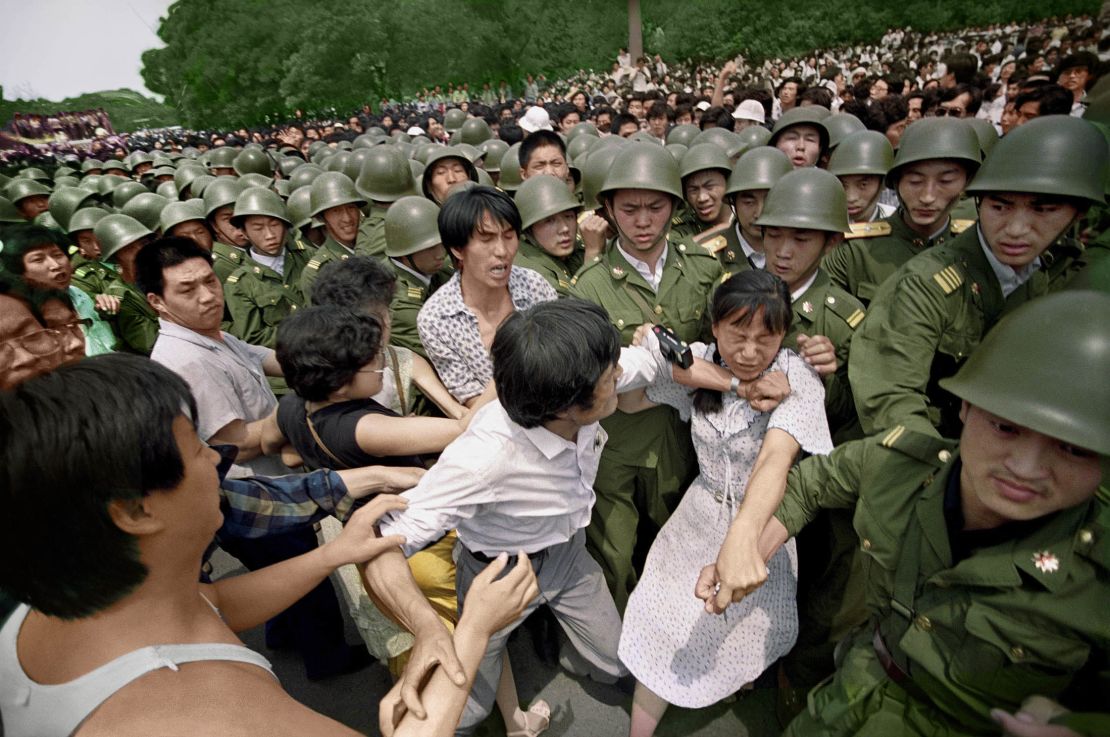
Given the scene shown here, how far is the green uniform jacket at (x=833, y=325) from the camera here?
8.66 feet

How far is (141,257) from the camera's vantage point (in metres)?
2.82

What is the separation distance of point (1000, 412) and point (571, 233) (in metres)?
3.47

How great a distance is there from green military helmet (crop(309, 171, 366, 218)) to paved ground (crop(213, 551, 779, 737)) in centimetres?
386

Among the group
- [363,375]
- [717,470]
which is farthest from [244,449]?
[717,470]

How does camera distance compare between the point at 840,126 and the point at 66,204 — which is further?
the point at 66,204

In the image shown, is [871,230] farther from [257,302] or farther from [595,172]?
[257,302]

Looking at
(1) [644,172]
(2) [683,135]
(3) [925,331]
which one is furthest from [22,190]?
Answer: (3) [925,331]

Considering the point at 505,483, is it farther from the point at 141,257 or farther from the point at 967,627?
the point at 141,257

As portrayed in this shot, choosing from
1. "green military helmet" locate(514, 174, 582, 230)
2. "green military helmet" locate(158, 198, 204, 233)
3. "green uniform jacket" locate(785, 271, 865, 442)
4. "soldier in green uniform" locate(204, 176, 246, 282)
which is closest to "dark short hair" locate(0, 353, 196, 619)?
"green uniform jacket" locate(785, 271, 865, 442)

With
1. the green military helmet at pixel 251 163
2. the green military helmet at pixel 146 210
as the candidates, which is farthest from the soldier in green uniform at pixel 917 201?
the green military helmet at pixel 251 163

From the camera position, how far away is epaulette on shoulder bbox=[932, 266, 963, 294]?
7.72 ft

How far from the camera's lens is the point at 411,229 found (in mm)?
4172

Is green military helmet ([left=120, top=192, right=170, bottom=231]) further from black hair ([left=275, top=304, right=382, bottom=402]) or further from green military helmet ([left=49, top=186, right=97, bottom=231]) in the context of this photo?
black hair ([left=275, top=304, right=382, bottom=402])

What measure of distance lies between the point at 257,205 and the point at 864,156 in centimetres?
504
